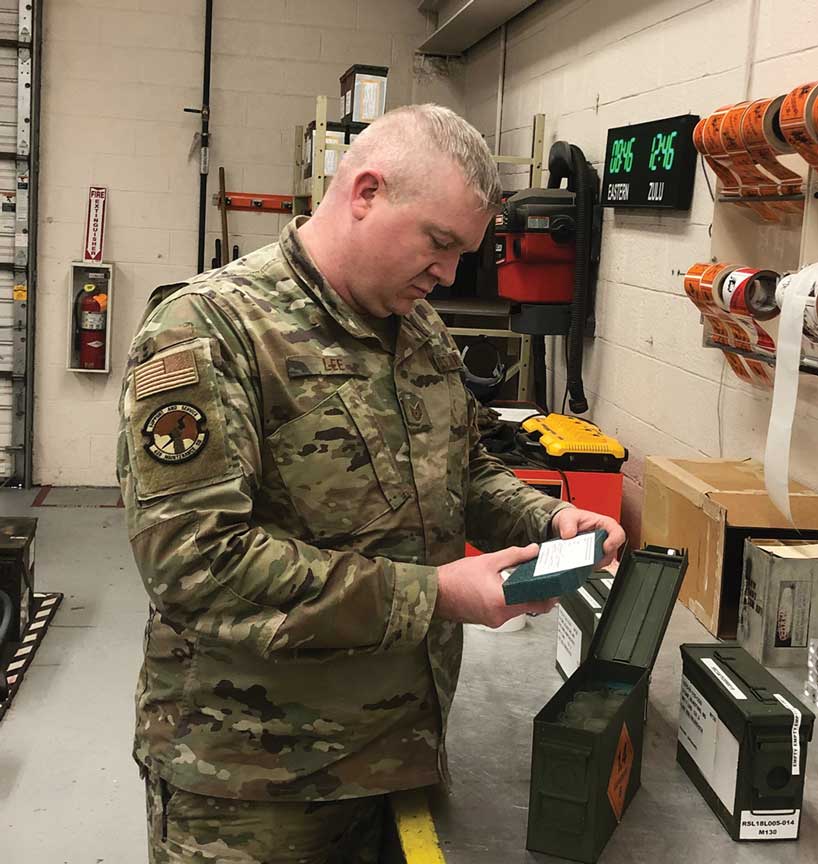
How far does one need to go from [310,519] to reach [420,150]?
49 cm

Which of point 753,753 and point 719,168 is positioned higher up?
point 719,168

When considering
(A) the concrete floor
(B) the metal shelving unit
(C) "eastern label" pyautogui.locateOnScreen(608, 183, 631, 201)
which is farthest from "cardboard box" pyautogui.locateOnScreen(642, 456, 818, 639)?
(B) the metal shelving unit

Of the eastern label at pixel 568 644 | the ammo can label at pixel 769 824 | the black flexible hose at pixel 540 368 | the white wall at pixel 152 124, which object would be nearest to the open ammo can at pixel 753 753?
the ammo can label at pixel 769 824

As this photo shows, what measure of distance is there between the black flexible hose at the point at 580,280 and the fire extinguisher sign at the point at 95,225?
3.24 meters

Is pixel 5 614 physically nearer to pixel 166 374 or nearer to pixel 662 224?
pixel 662 224

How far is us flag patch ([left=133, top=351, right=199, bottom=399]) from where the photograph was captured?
4.01 feet

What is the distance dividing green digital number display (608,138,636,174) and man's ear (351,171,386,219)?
2.01 m

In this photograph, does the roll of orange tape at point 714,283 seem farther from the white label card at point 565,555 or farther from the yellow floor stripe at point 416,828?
the yellow floor stripe at point 416,828

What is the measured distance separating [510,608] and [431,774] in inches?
13.2

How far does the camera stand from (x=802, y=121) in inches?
73.8

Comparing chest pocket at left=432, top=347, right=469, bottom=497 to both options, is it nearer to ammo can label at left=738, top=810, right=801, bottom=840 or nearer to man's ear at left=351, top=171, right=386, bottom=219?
man's ear at left=351, top=171, right=386, bottom=219

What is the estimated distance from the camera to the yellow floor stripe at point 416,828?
1.32 m

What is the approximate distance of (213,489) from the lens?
1.21m

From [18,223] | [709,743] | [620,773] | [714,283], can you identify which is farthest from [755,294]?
[18,223]
